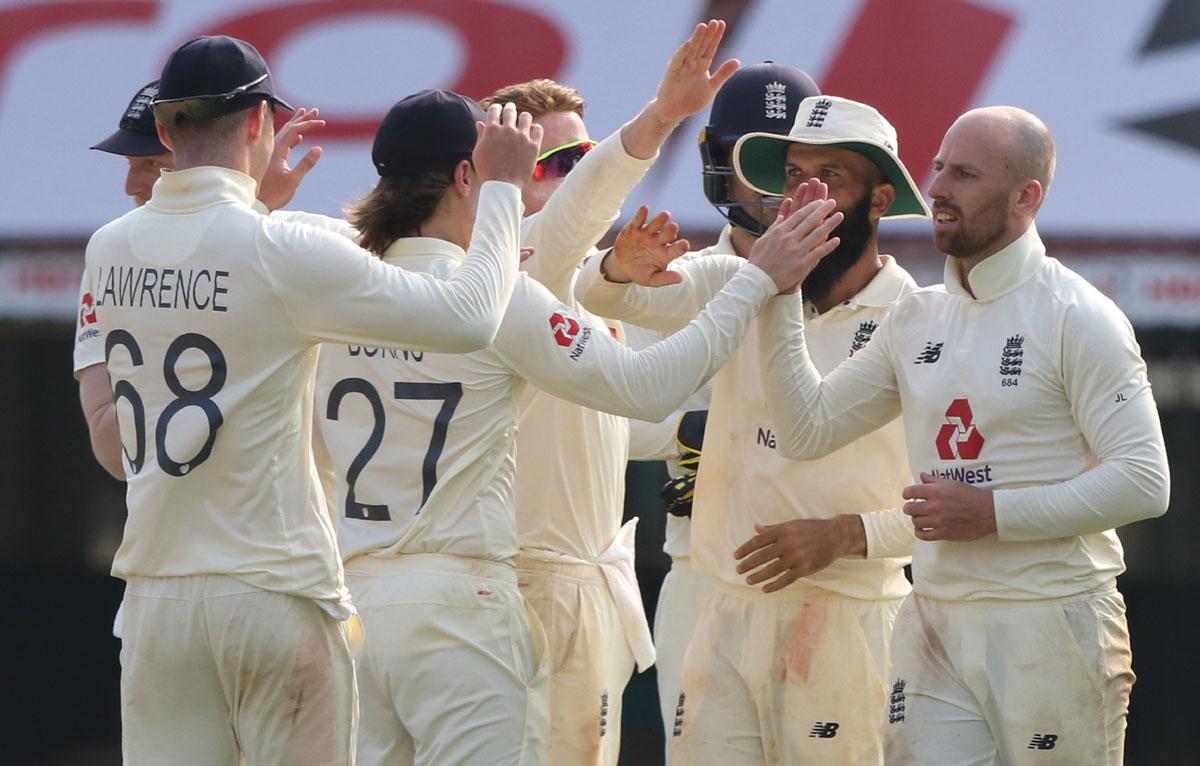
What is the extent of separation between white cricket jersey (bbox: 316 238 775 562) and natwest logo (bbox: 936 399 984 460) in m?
0.46

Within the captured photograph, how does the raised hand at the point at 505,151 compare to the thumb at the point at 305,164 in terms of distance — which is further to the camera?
the thumb at the point at 305,164

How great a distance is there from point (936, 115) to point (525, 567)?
3.12 m

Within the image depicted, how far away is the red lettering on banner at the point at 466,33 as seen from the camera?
→ 6.93 meters

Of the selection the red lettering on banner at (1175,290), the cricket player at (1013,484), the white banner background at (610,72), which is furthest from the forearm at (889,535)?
the red lettering on banner at (1175,290)

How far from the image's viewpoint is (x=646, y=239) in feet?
12.8

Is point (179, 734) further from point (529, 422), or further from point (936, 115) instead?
point (936, 115)

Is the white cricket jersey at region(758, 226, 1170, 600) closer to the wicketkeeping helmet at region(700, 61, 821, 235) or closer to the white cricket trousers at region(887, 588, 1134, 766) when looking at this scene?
the white cricket trousers at region(887, 588, 1134, 766)

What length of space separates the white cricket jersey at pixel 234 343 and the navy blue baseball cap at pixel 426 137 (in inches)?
17.6

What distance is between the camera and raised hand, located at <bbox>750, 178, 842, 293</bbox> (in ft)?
12.1

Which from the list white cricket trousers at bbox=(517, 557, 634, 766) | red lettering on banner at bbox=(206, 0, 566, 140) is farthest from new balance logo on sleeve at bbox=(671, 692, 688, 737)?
red lettering on banner at bbox=(206, 0, 566, 140)

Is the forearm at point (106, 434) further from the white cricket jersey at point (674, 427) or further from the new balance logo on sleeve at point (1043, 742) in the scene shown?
the new balance logo on sleeve at point (1043, 742)

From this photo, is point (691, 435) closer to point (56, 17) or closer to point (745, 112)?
point (745, 112)

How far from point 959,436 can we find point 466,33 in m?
3.80

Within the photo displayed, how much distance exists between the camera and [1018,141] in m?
3.82
